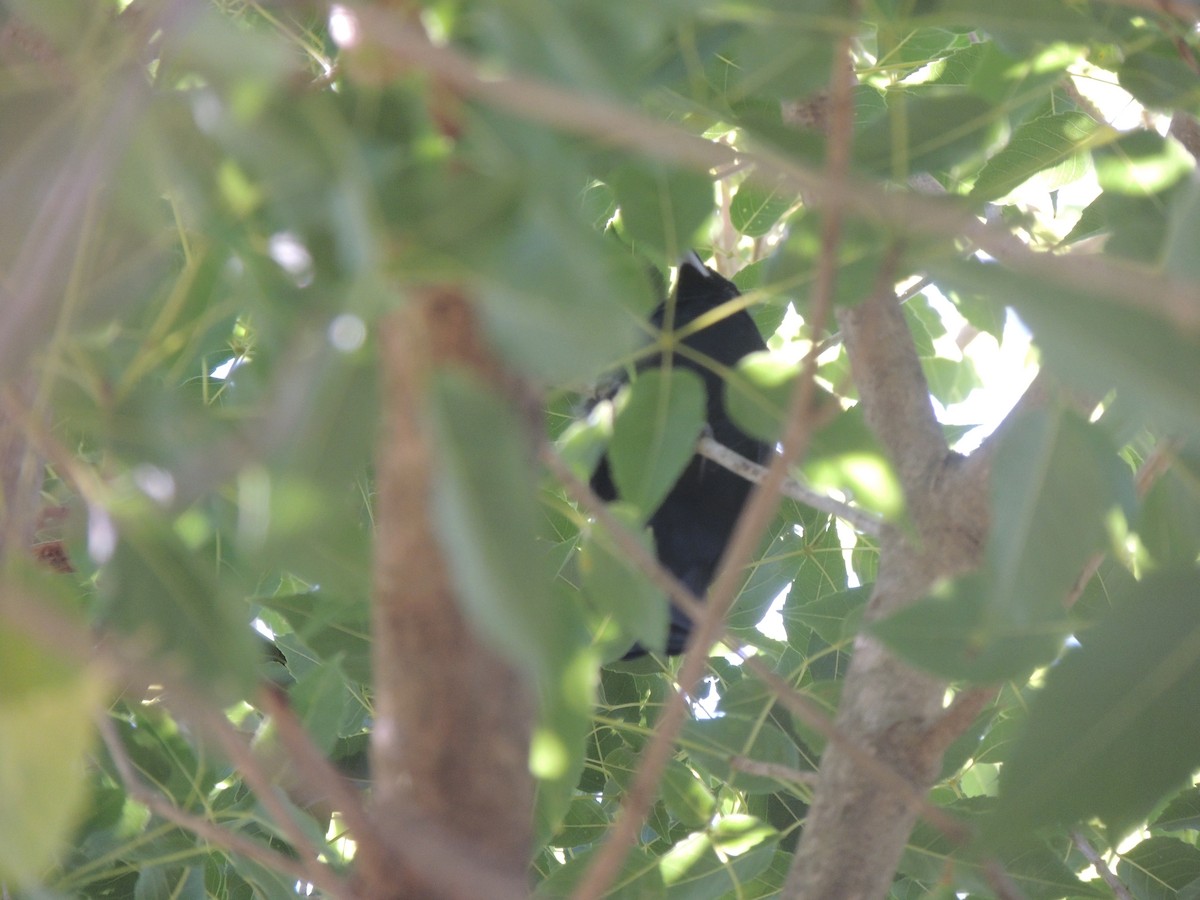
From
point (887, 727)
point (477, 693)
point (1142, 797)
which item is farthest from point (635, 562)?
point (887, 727)

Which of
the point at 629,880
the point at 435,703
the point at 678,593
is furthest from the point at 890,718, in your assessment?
the point at 435,703

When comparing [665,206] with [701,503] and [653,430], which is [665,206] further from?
[701,503]

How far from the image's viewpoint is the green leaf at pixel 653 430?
1.90 ft

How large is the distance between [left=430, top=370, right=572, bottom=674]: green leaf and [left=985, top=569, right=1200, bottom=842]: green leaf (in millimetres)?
294

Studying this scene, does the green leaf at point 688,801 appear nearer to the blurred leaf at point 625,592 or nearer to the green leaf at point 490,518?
the blurred leaf at point 625,592

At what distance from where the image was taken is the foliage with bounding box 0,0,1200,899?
325mm

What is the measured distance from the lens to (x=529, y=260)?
1.09ft

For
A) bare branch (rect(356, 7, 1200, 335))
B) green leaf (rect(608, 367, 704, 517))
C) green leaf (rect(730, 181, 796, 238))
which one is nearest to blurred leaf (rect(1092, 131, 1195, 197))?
green leaf (rect(608, 367, 704, 517))

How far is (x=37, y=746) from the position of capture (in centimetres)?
33

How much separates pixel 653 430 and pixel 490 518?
0.29 metres

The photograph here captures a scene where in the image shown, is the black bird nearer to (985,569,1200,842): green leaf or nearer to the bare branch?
(985,569,1200,842): green leaf

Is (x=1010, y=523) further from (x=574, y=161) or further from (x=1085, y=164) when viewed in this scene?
(x=1085, y=164)

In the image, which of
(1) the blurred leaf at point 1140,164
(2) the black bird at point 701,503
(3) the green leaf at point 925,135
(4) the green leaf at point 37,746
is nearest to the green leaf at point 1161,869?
(2) the black bird at point 701,503

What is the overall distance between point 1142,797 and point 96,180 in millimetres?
494
